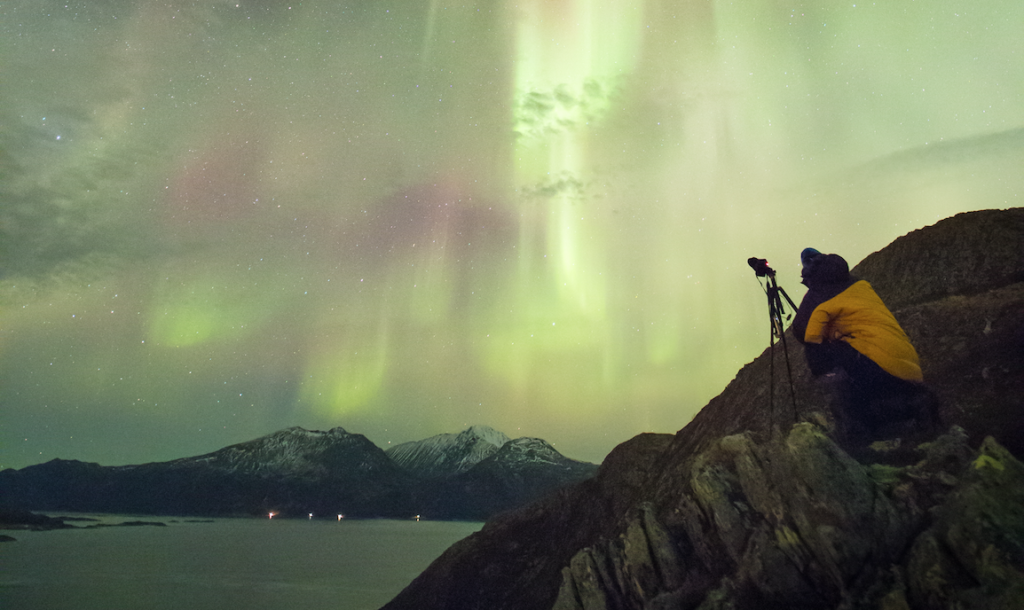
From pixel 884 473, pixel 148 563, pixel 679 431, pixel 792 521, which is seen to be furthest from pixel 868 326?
pixel 148 563

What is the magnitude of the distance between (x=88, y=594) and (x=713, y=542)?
13867cm

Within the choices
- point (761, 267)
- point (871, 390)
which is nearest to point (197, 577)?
point (761, 267)

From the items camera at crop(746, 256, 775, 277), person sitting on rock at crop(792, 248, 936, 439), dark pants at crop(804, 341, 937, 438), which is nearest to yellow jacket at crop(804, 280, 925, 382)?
person sitting on rock at crop(792, 248, 936, 439)

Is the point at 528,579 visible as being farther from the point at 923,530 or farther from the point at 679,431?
the point at 923,530

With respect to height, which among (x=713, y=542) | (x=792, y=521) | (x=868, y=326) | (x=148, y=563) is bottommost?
(x=148, y=563)

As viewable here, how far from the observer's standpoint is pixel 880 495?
945 centimetres

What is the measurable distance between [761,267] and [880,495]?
545 centimetres

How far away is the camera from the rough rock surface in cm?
324

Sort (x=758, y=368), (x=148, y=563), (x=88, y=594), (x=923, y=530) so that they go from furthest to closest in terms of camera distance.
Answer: (x=148, y=563)
(x=88, y=594)
(x=758, y=368)
(x=923, y=530)

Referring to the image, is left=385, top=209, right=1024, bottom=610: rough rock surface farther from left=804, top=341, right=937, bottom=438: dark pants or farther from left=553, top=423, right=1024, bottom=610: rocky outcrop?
left=804, top=341, right=937, bottom=438: dark pants

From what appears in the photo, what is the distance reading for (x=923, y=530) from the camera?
8.70 m

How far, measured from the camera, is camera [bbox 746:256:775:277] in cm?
1237

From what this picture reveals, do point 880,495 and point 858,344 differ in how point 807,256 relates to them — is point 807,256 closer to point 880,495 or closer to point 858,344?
point 858,344

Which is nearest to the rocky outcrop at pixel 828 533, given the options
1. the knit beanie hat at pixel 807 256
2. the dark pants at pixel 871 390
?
the dark pants at pixel 871 390
